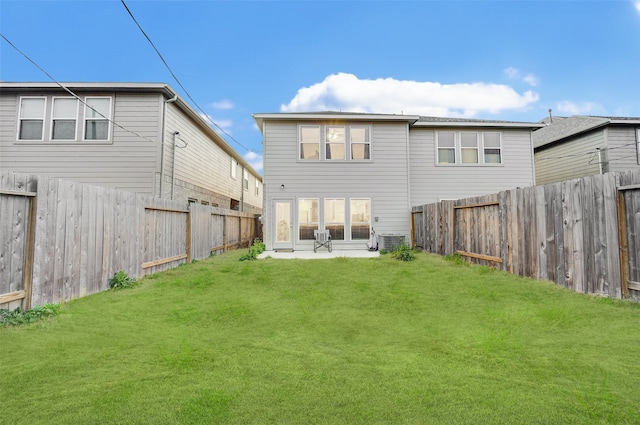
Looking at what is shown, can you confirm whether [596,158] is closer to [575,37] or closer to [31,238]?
[575,37]

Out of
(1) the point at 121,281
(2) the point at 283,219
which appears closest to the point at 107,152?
(2) the point at 283,219

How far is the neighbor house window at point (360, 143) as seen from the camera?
45.6 feet

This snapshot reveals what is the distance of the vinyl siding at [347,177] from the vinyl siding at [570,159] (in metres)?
9.82

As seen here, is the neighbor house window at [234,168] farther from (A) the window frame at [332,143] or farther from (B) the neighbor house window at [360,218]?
(B) the neighbor house window at [360,218]

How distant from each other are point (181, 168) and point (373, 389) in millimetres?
13041

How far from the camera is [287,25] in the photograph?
15039mm

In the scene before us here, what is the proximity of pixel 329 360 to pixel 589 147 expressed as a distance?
1926cm

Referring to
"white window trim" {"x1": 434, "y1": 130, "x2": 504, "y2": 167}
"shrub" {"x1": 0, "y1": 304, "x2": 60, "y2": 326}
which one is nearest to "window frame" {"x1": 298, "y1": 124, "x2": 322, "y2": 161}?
"white window trim" {"x1": 434, "y1": 130, "x2": 504, "y2": 167}

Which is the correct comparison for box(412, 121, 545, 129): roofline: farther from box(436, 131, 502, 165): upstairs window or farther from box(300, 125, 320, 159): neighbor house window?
box(300, 125, 320, 159): neighbor house window

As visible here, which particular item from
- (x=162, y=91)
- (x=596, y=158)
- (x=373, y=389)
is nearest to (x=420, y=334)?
A: (x=373, y=389)

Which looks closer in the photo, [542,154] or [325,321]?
[325,321]

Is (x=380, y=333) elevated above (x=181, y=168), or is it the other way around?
(x=181, y=168)

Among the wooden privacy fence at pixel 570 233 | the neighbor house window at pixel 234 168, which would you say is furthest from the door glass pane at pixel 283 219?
the neighbor house window at pixel 234 168

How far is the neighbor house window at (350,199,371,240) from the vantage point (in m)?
13.6
